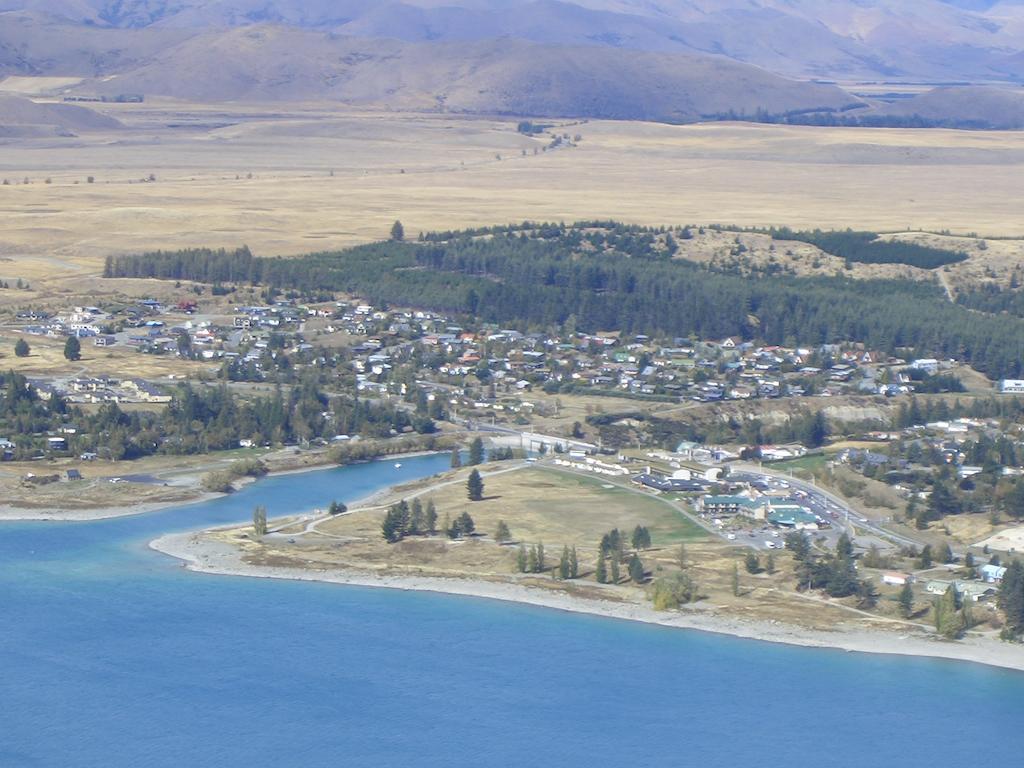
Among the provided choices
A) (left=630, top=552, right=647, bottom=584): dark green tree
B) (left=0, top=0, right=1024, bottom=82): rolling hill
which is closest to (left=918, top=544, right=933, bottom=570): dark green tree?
(left=630, top=552, right=647, bottom=584): dark green tree

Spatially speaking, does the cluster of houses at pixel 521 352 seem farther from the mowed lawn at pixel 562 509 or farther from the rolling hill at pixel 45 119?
the rolling hill at pixel 45 119

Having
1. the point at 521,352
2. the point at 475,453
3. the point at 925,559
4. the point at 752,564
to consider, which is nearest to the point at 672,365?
the point at 521,352

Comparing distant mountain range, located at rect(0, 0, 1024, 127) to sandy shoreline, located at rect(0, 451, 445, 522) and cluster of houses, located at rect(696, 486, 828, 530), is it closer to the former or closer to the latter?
sandy shoreline, located at rect(0, 451, 445, 522)

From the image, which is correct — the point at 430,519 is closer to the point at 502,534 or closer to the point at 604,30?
the point at 502,534

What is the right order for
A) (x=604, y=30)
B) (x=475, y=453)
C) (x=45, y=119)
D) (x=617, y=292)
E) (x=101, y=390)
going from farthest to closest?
(x=604, y=30) → (x=45, y=119) → (x=617, y=292) → (x=101, y=390) → (x=475, y=453)

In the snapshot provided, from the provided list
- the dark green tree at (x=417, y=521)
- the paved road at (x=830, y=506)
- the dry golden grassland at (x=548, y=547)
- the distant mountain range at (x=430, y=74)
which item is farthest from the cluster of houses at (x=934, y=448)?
the distant mountain range at (x=430, y=74)

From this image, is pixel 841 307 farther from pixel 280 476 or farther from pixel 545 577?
pixel 545 577

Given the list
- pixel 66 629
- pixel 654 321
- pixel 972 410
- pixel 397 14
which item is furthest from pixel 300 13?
pixel 66 629
